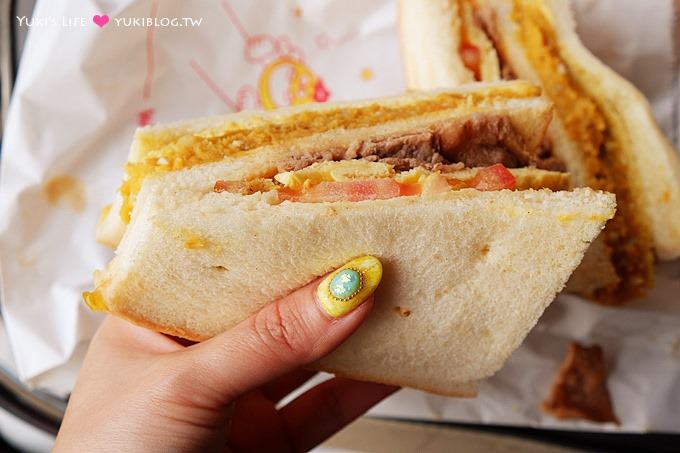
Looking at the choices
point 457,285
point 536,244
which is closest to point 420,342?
point 457,285

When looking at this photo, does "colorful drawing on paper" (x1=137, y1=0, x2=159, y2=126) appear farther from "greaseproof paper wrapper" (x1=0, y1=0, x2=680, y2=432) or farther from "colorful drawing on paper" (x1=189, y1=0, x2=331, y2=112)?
"colorful drawing on paper" (x1=189, y1=0, x2=331, y2=112)

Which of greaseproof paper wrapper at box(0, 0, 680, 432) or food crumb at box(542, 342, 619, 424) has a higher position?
greaseproof paper wrapper at box(0, 0, 680, 432)

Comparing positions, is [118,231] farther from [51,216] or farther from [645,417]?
[645,417]

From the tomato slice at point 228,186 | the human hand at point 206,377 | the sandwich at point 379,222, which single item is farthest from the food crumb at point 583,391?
the tomato slice at point 228,186

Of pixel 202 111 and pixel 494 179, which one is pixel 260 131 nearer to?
pixel 494 179

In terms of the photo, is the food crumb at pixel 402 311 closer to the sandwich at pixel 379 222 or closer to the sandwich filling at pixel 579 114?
the sandwich at pixel 379 222

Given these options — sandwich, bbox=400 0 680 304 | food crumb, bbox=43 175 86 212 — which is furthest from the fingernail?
food crumb, bbox=43 175 86 212

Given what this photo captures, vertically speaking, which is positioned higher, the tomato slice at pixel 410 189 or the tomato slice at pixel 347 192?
the tomato slice at pixel 347 192
